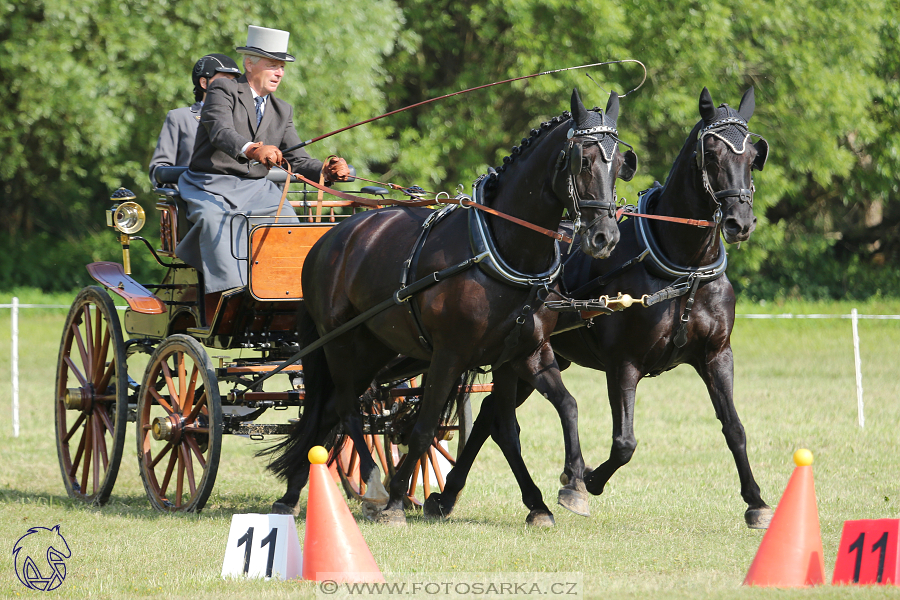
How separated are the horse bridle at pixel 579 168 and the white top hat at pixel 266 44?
7.62ft

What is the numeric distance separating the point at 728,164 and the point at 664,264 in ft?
1.99

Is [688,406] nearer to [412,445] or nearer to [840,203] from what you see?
[412,445]

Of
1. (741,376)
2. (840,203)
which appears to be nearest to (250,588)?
(741,376)

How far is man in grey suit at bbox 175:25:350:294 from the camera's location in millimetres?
6184

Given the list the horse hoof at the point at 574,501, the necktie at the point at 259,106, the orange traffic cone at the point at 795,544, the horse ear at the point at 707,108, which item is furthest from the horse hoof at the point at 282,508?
the horse ear at the point at 707,108

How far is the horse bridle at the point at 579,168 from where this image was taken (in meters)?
4.74

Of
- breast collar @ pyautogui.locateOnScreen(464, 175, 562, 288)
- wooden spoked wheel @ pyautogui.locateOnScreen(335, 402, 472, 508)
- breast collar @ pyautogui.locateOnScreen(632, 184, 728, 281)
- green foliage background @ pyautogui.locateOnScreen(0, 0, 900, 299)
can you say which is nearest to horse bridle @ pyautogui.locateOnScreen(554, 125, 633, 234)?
breast collar @ pyautogui.locateOnScreen(464, 175, 562, 288)

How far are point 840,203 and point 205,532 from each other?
890 inches

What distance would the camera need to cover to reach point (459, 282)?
5.22 meters

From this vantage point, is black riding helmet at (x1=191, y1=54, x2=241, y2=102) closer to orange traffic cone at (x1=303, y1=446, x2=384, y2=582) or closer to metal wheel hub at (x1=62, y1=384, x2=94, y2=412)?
metal wheel hub at (x1=62, y1=384, x2=94, y2=412)

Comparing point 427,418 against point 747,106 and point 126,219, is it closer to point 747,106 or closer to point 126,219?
point 747,106

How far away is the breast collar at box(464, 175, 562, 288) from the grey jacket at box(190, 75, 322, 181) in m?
1.59

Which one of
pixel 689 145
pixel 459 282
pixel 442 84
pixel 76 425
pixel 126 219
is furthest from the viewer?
pixel 442 84

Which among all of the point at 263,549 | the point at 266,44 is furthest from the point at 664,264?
the point at 266,44
